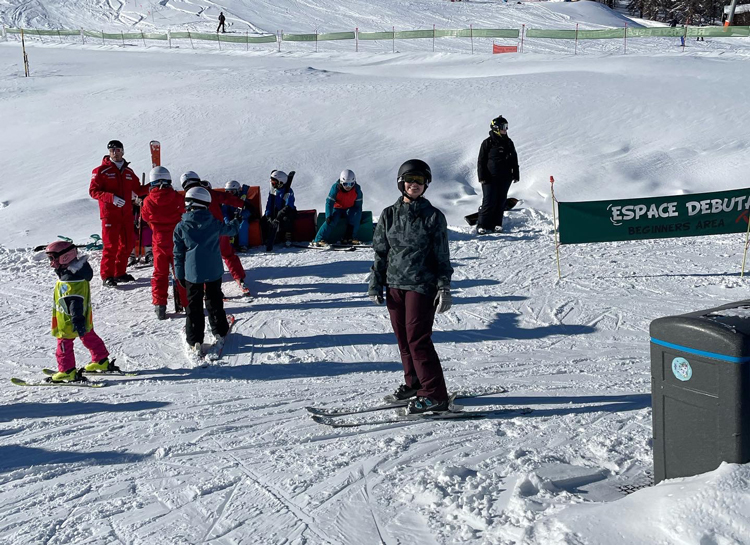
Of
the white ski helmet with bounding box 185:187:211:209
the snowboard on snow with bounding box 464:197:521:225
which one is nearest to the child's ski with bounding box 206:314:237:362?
the white ski helmet with bounding box 185:187:211:209

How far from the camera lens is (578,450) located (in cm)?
444

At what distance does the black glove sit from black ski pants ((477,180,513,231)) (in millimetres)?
6765

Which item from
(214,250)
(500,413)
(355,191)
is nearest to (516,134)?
(355,191)

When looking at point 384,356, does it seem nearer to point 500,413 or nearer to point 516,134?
point 500,413

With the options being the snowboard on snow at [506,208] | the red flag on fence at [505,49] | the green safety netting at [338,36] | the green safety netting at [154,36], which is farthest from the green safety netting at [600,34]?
the snowboard on snow at [506,208]

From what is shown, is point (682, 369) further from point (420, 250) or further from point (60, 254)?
point (60, 254)

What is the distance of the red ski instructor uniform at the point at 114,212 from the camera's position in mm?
8781

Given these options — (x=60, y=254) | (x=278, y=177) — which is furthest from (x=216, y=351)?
(x=278, y=177)

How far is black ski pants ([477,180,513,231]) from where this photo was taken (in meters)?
11.0

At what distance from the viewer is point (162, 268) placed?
782cm

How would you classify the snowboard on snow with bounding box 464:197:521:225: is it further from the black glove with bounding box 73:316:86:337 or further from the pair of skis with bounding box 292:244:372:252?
the black glove with bounding box 73:316:86:337

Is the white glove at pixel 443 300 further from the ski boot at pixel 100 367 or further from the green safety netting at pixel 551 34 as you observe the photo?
the green safety netting at pixel 551 34

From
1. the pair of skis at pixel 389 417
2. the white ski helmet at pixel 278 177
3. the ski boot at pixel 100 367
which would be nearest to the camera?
the pair of skis at pixel 389 417

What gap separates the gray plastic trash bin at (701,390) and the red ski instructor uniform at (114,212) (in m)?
7.00
